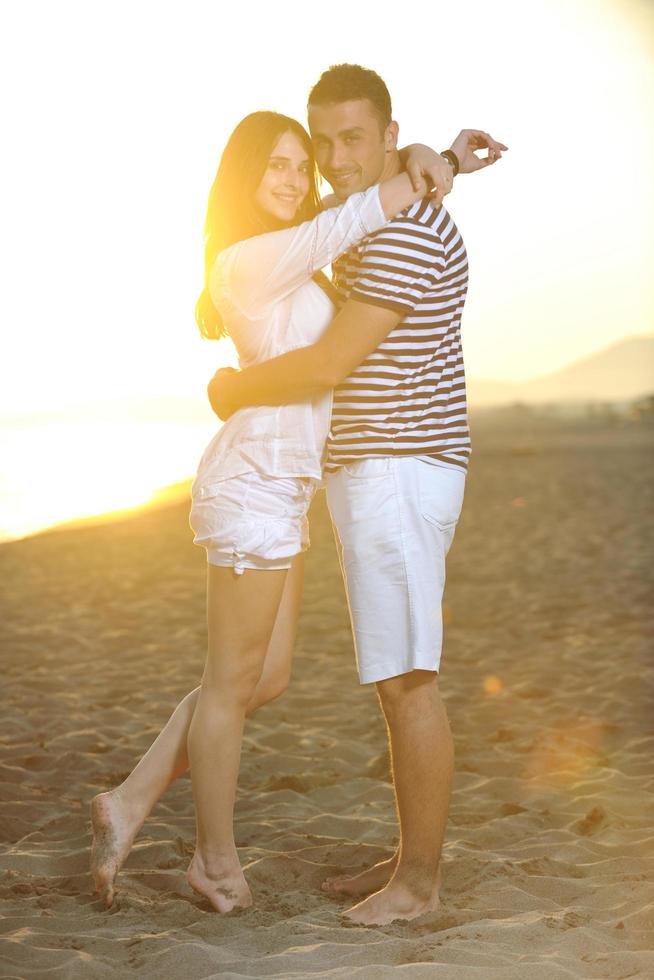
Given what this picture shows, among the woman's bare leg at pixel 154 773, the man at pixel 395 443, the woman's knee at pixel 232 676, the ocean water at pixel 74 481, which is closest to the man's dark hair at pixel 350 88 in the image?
the man at pixel 395 443

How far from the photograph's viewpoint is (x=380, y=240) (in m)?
2.87

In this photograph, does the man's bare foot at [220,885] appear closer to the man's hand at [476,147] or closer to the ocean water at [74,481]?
the man's hand at [476,147]

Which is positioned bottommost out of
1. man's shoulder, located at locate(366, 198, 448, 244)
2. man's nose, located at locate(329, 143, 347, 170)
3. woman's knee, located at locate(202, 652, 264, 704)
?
woman's knee, located at locate(202, 652, 264, 704)

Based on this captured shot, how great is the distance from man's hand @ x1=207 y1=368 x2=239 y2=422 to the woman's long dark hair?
0.22 m

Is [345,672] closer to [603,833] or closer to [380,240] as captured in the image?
[603,833]

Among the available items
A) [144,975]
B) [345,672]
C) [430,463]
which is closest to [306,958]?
[144,975]

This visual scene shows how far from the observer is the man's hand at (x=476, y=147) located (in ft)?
11.0

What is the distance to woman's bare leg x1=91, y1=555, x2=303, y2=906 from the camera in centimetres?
316

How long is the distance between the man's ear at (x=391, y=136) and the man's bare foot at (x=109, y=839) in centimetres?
199

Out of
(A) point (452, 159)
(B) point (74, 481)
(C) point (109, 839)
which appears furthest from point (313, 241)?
(B) point (74, 481)

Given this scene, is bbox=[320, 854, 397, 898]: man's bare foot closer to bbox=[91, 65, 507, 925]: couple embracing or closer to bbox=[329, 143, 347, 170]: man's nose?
bbox=[91, 65, 507, 925]: couple embracing

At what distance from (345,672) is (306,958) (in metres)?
3.72

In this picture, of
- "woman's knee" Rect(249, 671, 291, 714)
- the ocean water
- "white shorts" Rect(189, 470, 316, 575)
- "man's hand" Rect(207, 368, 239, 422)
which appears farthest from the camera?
the ocean water

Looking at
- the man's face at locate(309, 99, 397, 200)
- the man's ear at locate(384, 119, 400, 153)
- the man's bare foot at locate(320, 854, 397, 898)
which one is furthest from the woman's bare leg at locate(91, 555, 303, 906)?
the man's ear at locate(384, 119, 400, 153)
